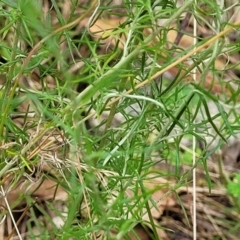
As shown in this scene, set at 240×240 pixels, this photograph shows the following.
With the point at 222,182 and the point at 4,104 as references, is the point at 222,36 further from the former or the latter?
the point at 222,182

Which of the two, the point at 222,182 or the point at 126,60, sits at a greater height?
the point at 126,60

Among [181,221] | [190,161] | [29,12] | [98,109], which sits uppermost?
[29,12]

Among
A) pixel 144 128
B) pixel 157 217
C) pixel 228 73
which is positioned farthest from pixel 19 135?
pixel 228 73

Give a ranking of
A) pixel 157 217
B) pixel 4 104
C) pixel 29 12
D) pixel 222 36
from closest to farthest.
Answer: pixel 29 12 → pixel 222 36 → pixel 4 104 → pixel 157 217

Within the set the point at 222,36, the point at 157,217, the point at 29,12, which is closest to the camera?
the point at 29,12

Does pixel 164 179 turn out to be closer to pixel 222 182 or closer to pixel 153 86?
pixel 222 182

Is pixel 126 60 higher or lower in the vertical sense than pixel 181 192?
higher

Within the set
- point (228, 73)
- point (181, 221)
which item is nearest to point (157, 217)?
point (181, 221)

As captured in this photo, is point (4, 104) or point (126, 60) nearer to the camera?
point (126, 60)

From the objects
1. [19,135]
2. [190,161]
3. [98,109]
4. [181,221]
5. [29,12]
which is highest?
[29,12]
